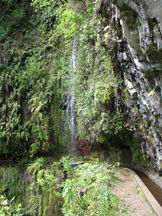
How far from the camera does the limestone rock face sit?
4.45 metres

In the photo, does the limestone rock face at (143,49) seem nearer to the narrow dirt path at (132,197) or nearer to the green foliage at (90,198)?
the narrow dirt path at (132,197)

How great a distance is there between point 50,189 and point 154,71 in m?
2.77

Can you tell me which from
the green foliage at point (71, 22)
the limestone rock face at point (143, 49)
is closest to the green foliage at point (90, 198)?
the limestone rock face at point (143, 49)

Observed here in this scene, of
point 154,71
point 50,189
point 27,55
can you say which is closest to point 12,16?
point 27,55

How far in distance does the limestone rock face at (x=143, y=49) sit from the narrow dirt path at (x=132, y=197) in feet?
3.89

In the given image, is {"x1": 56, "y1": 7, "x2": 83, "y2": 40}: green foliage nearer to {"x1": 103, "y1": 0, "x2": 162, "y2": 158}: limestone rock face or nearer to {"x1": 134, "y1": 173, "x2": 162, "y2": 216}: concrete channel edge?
{"x1": 103, "y1": 0, "x2": 162, "y2": 158}: limestone rock face

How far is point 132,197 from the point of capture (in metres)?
7.84

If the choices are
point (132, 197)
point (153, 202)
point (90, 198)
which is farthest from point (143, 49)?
point (132, 197)

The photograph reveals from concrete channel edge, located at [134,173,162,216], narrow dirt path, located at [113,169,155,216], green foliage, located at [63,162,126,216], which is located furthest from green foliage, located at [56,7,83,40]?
green foliage, located at [63,162,126,216]

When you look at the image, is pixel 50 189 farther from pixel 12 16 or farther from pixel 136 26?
pixel 12 16

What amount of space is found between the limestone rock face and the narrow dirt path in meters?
1.18

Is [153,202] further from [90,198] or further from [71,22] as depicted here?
[71,22]

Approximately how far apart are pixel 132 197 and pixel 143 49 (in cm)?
390

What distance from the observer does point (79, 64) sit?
11602 mm
